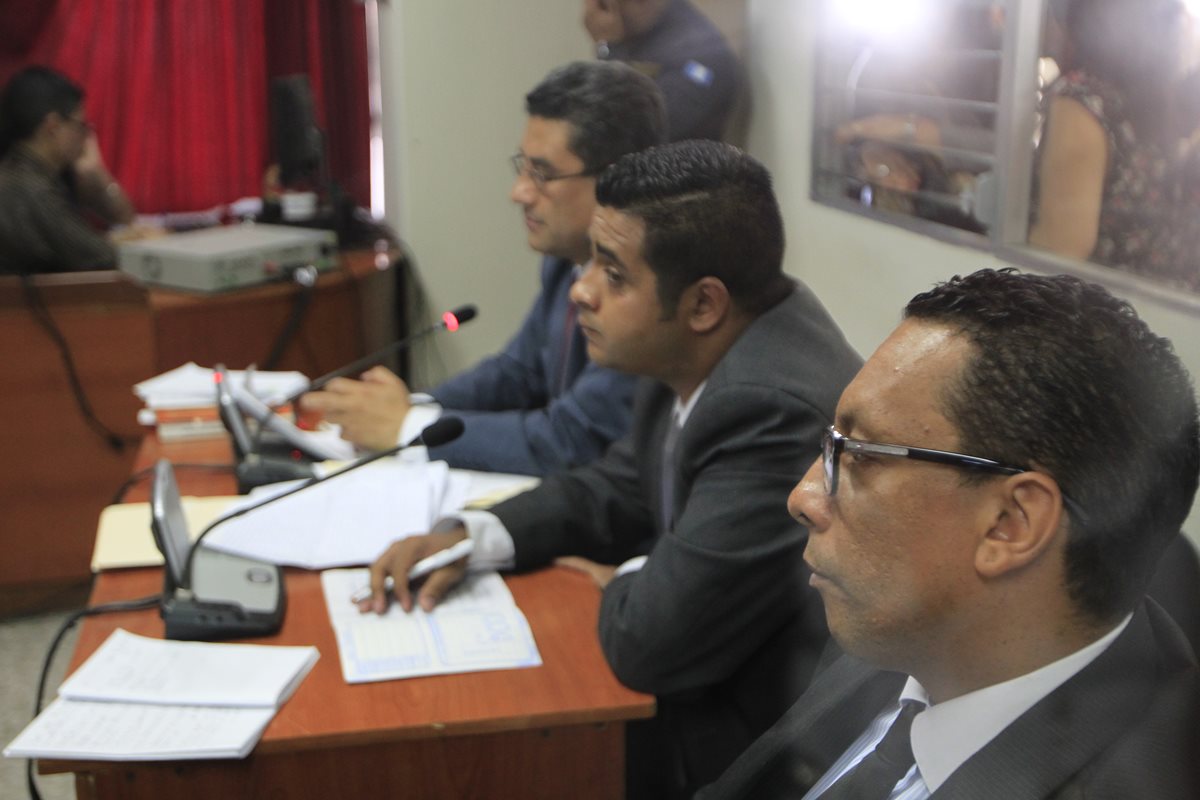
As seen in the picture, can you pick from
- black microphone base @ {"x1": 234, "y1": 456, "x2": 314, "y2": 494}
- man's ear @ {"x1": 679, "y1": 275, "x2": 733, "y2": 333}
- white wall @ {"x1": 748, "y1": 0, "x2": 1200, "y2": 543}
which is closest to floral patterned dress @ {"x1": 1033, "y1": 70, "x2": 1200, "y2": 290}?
white wall @ {"x1": 748, "y1": 0, "x2": 1200, "y2": 543}

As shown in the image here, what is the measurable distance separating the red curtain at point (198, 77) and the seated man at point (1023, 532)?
143 inches

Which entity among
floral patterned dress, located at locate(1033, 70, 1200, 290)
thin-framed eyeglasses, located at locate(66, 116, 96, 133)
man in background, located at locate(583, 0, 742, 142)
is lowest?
thin-framed eyeglasses, located at locate(66, 116, 96, 133)

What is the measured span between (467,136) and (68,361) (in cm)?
125

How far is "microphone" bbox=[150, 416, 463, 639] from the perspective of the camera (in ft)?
4.74

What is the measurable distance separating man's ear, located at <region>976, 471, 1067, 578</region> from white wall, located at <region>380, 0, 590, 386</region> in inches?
112

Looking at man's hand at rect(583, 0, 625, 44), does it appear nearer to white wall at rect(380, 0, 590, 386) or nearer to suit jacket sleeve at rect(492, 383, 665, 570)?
white wall at rect(380, 0, 590, 386)

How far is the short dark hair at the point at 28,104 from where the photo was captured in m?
3.31

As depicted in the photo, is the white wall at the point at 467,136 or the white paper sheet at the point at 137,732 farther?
the white wall at the point at 467,136

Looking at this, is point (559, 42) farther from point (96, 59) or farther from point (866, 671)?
point (866, 671)

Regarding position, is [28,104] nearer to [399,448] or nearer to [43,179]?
[43,179]

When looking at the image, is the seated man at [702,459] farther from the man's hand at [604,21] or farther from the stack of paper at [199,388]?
the man's hand at [604,21]

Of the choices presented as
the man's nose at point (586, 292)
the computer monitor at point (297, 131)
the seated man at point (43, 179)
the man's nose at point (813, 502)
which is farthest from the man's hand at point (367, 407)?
the computer monitor at point (297, 131)

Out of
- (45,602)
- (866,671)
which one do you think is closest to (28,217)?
(45,602)

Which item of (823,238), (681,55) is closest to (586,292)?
(823,238)
